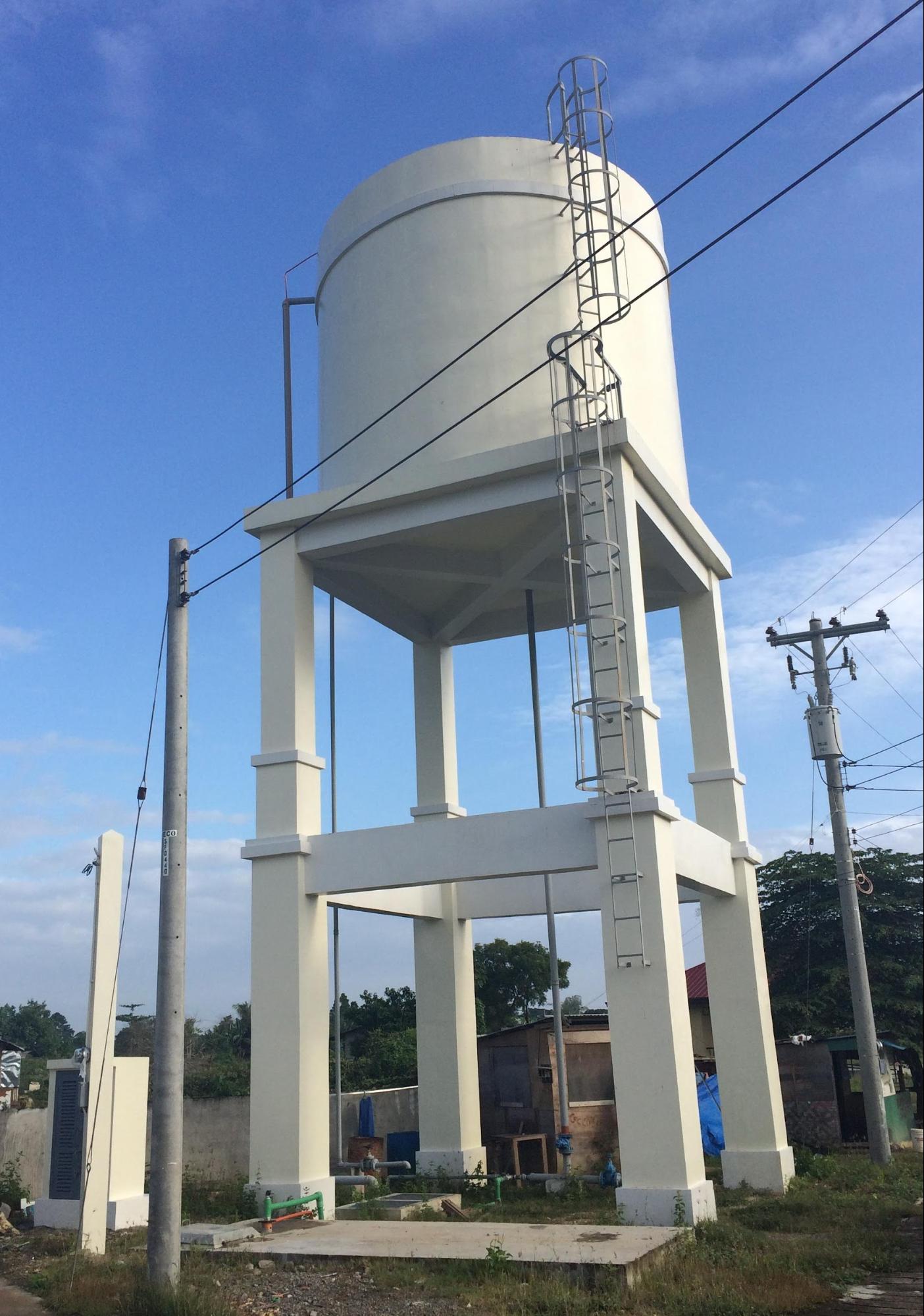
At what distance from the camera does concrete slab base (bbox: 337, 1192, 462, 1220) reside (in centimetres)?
1481

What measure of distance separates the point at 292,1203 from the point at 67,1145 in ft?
9.08

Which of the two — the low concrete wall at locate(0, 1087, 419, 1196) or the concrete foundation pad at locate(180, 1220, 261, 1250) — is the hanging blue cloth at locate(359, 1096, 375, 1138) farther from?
the concrete foundation pad at locate(180, 1220, 261, 1250)

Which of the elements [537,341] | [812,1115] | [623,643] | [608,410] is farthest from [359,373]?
[812,1115]

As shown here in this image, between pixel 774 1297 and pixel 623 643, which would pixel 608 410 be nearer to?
pixel 623 643

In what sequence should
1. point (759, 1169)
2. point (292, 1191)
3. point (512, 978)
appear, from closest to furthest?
point (292, 1191), point (759, 1169), point (512, 978)

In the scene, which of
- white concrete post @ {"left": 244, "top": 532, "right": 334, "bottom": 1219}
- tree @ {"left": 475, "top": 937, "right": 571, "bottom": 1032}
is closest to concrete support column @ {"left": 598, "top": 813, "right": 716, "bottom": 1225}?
white concrete post @ {"left": 244, "top": 532, "right": 334, "bottom": 1219}

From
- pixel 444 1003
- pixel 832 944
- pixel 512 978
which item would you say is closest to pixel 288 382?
pixel 444 1003

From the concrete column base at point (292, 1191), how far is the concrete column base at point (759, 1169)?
5.83 meters

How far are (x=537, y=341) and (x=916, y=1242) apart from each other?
12.0 m

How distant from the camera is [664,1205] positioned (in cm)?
1311

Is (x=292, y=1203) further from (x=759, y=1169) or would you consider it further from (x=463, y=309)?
(x=463, y=309)

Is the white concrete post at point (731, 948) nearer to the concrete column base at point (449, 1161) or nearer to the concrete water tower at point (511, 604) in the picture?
the concrete water tower at point (511, 604)

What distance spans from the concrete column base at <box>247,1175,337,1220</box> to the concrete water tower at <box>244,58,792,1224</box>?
57 mm

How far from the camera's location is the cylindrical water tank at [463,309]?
16.7 meters
